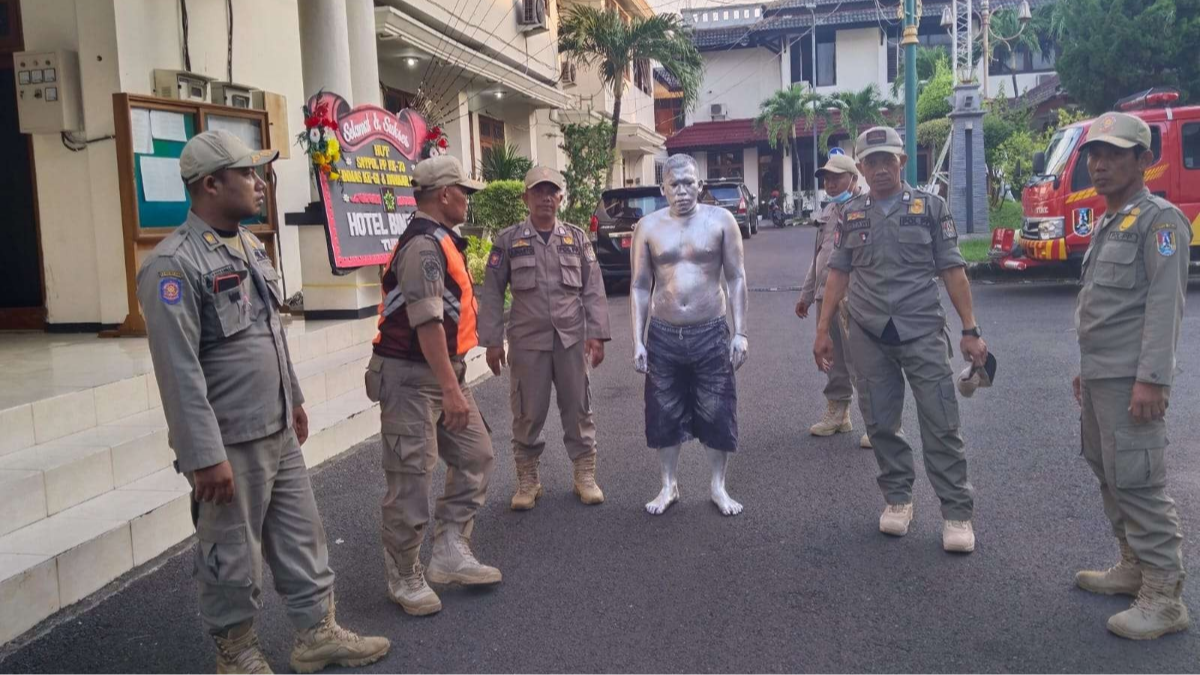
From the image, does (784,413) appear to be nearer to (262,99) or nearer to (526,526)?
(526,526)

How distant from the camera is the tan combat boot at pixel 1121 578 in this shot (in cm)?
388

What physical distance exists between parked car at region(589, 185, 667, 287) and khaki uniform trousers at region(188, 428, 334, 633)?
12097 mm

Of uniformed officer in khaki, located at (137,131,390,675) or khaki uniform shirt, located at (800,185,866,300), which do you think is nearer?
uniformed officer in khaki, located at (137,131,390,675)

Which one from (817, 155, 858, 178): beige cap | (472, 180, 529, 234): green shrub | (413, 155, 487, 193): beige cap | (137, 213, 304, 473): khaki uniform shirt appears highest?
(472, 180, 529, 234): green shrub

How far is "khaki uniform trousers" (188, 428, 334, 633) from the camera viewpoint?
316cm

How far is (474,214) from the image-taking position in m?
15.2

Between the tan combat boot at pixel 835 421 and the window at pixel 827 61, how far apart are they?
40.1 m

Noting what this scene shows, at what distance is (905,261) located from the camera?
471cm

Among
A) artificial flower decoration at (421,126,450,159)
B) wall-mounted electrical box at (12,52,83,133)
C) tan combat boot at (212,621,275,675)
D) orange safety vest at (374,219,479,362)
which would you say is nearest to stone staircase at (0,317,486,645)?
tan combat boot at (212,621,275,675)

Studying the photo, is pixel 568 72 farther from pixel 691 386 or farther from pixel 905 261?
pixel 905 261

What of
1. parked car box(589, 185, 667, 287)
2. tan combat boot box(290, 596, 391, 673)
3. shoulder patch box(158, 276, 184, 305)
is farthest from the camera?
parked car box(589, 185, 667, 287)

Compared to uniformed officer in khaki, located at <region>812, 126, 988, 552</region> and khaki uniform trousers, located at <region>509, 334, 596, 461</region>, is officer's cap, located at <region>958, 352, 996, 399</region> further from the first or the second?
khaki uniform trousers, located at <region>509, 334, 596, 461</region>

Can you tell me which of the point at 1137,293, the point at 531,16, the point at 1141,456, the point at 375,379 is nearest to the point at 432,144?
the point at 375,379

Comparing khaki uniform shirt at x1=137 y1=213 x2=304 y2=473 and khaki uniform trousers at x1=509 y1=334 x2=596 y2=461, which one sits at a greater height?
khaki uniform shirt at x1=137 y1=213 x2=304 y2=473
